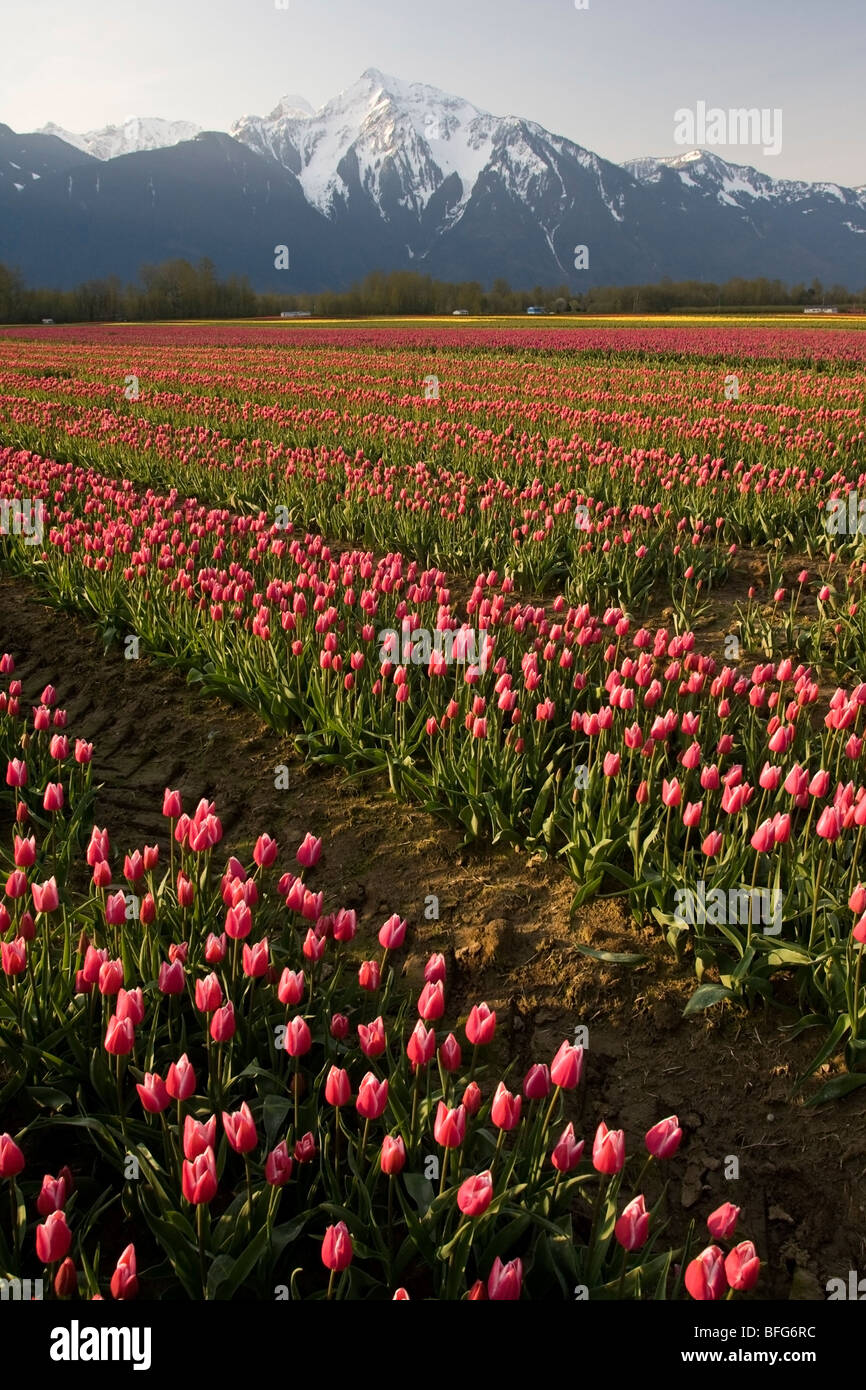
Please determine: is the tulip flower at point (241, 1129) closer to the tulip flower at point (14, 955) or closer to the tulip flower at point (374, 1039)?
the tulip flower at point (374, 1039)

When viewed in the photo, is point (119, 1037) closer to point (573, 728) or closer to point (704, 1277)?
point (704, 1277)

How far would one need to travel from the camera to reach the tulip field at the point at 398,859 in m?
2.33

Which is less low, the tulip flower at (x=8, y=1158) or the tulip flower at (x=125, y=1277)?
the tulip flower at (x=8, y=1158)

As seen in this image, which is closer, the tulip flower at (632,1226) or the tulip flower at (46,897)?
the tulip flower at (632,1226)

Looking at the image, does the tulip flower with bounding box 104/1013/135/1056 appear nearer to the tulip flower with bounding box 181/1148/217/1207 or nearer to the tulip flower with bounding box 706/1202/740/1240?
the tulip flower with bounding box 181/1148/217/1207

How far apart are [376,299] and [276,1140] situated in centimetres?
9885

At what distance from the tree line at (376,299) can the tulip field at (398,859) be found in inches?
3205

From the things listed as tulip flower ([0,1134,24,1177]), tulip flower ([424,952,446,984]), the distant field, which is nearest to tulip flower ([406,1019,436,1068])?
tulip flower ([424,952,446,984])

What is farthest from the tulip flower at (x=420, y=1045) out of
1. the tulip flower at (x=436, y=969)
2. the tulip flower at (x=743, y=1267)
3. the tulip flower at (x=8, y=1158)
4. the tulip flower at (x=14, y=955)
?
the tulip flower at (x=14, y=955)

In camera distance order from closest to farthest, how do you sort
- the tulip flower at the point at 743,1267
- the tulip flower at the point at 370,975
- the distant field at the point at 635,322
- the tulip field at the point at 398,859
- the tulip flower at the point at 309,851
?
the tulip flower at the point at 743,1267
the tulip field at the point at 398,859
the tulip flower at the point at 370,975
the tulip flower at the point at 309,851
the distant field at the point at 635,322

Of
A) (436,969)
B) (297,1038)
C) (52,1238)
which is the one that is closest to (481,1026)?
(436,969)

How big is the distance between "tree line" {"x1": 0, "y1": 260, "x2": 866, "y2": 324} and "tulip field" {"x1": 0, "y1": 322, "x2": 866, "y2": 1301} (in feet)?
267

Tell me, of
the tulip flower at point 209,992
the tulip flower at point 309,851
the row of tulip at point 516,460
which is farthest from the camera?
the row of tulip at point 516,460
